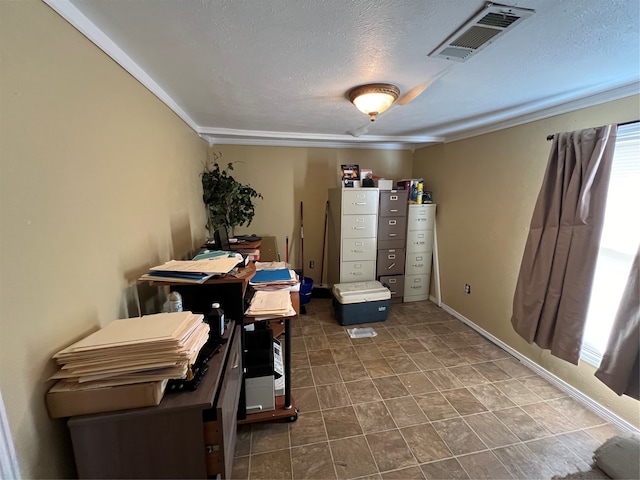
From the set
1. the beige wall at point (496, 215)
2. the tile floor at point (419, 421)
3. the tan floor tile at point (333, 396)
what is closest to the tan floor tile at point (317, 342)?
the tile floor at point (419, 421)

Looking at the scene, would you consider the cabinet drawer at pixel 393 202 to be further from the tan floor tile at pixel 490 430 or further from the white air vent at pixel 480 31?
the tan floor tile at pixel 490 430

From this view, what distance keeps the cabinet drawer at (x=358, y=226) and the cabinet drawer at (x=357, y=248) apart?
0.06 metres

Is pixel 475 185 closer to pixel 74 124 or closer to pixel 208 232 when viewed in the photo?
pixel 208 232

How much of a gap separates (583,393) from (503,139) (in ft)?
7.10

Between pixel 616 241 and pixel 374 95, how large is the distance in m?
1.86

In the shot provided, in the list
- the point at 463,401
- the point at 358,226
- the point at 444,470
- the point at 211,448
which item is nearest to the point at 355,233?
the point at 358,226

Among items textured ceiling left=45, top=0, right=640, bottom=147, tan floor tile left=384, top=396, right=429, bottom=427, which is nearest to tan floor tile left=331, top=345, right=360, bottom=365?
tan floor tile left=384, top=396, right=429, bottom=427

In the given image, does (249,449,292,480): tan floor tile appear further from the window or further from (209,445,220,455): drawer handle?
the window

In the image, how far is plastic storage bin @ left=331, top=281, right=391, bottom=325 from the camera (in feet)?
9.85

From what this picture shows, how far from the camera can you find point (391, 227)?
11.1 ft

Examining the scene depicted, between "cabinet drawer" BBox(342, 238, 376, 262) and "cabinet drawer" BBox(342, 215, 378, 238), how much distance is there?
0.21 ft

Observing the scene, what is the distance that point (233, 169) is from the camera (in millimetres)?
3488

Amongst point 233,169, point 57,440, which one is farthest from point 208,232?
point 57,440

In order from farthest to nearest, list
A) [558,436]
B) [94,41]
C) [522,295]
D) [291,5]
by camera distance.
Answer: [522,295] < [558,436] < [94,41] < [291,5]
